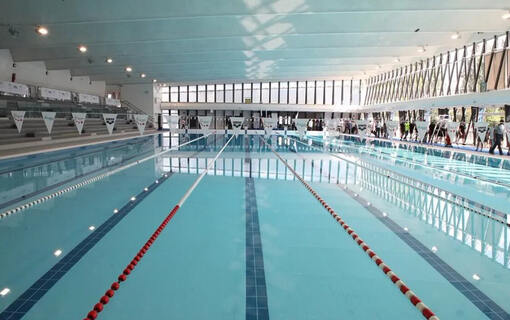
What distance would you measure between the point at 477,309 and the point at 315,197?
327cm

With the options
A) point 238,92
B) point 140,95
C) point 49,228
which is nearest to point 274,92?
point 238,92

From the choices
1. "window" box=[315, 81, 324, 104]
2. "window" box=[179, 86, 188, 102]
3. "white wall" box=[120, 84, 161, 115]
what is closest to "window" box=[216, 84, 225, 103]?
"window" box=[179, 86, 188, 102]

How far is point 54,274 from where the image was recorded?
2.84 metres

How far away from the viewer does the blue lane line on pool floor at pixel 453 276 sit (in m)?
2.43

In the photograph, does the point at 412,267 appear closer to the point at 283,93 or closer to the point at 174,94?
the point at 283,93

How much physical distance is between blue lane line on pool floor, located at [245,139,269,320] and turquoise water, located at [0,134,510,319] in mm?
14

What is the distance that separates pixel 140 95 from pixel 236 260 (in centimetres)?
2438

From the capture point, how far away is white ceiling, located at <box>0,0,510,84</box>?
7539mm

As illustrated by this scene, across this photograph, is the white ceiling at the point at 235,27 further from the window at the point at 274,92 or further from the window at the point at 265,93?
the window at the point at 265,93

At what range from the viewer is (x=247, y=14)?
26.5 ft

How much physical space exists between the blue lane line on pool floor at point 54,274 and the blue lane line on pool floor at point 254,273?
154 cm

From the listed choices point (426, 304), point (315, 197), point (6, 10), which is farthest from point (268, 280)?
point (6, 10)

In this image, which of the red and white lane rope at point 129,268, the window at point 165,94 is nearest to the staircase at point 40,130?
the red and white lane rope at point 129,268

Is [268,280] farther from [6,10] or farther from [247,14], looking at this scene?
[6,10]
